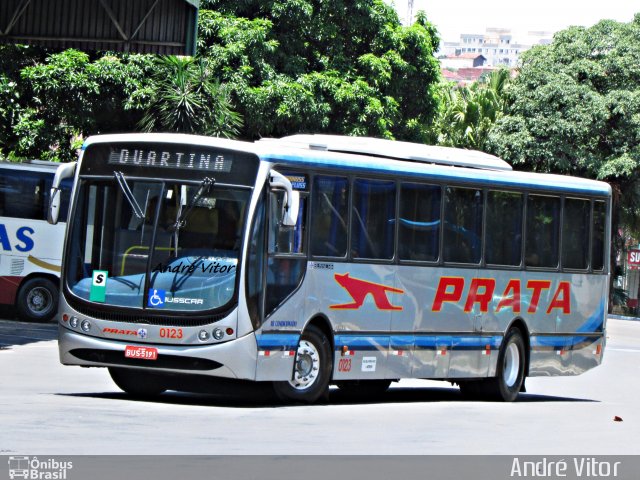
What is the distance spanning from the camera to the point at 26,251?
30969 millimetres

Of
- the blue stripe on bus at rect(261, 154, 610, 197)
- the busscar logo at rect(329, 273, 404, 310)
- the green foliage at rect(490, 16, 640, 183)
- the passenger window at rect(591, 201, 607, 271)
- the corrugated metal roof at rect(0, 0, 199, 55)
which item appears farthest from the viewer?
the green foliage at rect(490, 16, 640, 183)

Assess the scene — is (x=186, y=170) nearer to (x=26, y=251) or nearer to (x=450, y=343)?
(x=450, y=343)

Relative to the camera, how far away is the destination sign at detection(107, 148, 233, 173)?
14.7 metres

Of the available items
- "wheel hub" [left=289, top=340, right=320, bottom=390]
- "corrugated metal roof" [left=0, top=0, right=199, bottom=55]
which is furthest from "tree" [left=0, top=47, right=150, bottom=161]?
"wheel hub" [left=289, top=340, right=320, bottom=390]

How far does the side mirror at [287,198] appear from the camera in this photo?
14.5 metres

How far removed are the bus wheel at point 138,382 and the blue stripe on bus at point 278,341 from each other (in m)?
1.57

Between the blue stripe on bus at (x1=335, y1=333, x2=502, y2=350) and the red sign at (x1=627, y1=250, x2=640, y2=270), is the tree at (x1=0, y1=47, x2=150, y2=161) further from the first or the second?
the red sign at (x1=627, y1=250, x2=640, y2=270)

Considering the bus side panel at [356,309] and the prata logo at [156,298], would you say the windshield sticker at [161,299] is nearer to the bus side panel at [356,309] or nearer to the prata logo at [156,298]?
the prata logo at [156,298]

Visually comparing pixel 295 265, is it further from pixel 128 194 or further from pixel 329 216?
pixel 128 194

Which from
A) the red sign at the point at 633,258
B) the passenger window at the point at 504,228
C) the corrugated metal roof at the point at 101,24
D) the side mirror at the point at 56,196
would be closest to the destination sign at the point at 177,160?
the side mirror at the point at 56,196

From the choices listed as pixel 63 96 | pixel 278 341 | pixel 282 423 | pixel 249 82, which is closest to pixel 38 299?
pixel 63 96

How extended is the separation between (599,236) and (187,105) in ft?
42.2

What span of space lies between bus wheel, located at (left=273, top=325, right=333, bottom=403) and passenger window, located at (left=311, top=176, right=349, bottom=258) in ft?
2.97
